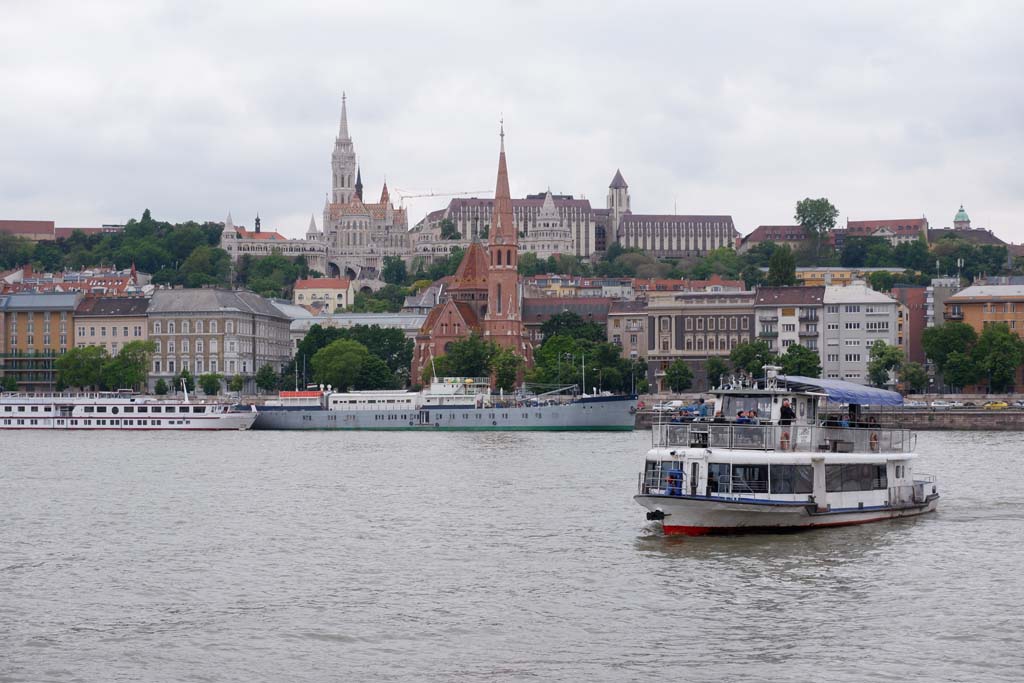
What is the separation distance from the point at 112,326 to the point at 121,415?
2042 inches

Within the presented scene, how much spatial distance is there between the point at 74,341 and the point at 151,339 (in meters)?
7.47

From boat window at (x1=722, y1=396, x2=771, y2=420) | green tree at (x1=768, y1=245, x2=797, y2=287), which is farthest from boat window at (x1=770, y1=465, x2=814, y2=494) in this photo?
green tree at (x1=768, y1=245, x2=797, y2=287)

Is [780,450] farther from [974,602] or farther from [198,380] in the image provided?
[198,380]

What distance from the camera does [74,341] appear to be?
164375 mm

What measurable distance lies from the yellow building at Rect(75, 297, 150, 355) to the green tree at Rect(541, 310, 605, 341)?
36.4m

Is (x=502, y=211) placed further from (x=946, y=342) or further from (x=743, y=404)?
(x=743, y=404)

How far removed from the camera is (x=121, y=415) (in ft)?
375

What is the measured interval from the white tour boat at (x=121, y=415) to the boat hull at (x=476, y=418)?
7.85 feet

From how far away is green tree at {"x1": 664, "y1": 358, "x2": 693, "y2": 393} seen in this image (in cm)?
14412

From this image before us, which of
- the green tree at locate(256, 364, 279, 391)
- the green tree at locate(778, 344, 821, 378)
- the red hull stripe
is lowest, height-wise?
the red hull stripe

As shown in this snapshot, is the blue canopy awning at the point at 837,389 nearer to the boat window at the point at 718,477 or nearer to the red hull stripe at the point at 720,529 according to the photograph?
the boat window at the point at 718,477

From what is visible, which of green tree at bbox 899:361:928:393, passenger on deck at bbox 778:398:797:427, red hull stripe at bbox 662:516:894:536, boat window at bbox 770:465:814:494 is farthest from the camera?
green tree at bbox 899:361:928:393

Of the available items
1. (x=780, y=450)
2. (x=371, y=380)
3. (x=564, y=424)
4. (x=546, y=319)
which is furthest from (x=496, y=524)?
(x=546, y=319)

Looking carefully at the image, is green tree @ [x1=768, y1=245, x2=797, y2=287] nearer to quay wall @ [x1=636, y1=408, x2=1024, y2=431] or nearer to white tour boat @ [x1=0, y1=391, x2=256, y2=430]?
quay wall @ [x1=636, y1=408, x2=1024, y2=431]
